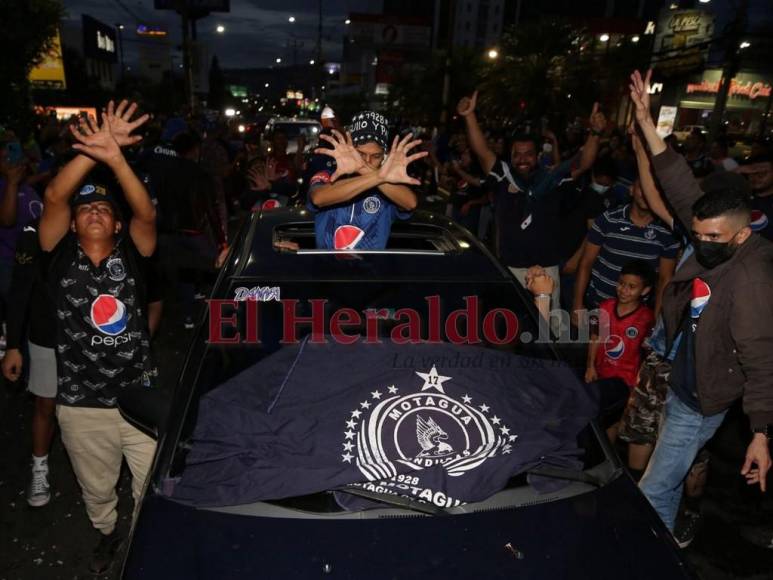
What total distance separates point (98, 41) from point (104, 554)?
59933mm

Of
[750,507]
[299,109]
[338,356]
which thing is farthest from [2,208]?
[299,109]

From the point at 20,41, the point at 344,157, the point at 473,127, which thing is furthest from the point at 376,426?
the point at 20,41

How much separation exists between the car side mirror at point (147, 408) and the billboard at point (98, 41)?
5664cm

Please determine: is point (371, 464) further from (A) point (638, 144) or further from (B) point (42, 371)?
(A) point (638, 144)

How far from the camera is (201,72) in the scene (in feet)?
108

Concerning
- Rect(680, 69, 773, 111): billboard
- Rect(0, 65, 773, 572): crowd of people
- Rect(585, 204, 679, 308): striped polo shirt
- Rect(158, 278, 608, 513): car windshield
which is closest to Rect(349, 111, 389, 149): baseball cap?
Rect(0, 65, 773, 572): crowd of people

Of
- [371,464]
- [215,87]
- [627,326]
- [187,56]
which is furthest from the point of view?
[215,87]

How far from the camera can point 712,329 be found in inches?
104

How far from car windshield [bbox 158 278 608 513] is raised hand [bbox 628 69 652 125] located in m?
1.57

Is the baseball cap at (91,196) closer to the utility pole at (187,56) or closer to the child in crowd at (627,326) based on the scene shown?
the child in crowd at (627,326)

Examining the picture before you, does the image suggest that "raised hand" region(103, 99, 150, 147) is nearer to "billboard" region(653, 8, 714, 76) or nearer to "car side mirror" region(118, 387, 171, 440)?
"car side mirror" region(118, 387, 171, 440)

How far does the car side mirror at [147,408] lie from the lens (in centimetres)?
219

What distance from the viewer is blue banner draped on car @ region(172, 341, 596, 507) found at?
74.2 inches

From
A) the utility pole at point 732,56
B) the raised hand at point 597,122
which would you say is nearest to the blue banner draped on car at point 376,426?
the raised hand at point 597,122
